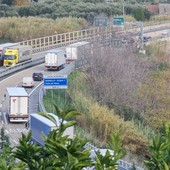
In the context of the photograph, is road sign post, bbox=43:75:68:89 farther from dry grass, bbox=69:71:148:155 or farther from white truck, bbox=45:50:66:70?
white truck, bbox=45:50:66:70

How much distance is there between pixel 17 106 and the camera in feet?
125

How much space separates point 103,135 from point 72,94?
27.5 feet

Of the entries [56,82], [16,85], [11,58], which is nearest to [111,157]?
[56,82]

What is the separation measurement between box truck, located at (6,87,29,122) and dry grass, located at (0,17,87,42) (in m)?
45.4

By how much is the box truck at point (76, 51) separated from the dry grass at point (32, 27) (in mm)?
18638

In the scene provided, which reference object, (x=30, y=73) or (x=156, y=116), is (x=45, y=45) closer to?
(x=30, y=73)

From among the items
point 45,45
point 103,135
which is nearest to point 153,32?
point 45,45

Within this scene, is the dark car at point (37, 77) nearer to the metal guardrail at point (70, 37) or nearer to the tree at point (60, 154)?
the metal guardrail at point (70, 37)

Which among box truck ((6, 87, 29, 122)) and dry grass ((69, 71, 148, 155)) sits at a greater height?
box truck ((6, 87, 29, 122))

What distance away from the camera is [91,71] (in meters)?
54.9

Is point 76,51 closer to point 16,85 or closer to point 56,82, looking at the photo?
point 16,85

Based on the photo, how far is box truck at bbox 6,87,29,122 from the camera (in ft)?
124

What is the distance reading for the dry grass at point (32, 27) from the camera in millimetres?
83750

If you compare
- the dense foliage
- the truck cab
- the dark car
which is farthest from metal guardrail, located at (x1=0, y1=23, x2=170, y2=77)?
A: the dark car
